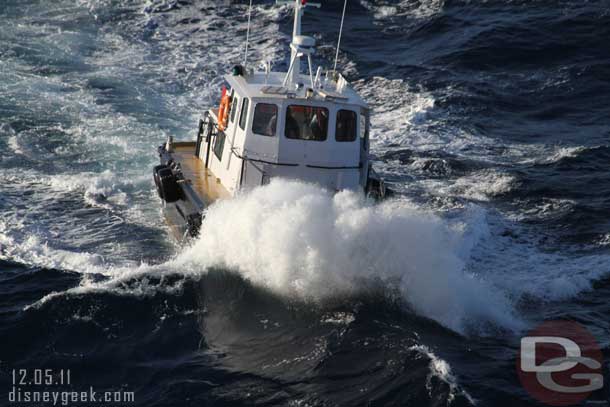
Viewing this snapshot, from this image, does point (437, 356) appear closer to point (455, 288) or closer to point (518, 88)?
point (455, 288)

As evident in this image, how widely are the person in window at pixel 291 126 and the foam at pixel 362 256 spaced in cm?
159

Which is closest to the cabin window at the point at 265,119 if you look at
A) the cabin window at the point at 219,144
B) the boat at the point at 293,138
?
the boat at the point at 293,138

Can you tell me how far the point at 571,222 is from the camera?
1684 cm

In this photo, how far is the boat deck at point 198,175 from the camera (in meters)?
15.8

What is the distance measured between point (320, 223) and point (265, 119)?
262cm

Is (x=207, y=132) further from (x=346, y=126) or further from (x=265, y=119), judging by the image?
(x=346, y=126)

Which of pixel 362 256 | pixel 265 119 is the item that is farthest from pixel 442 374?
pixel 265 119

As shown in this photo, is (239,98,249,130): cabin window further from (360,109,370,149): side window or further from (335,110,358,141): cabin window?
(360,109,370,149): side window

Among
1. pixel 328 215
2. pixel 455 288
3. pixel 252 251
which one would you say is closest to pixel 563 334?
pixel 455 288

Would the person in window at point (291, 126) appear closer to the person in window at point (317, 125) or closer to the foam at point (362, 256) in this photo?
the person in window at point (317, 125)

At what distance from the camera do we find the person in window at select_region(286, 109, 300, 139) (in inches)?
582

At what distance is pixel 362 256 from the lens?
42.4 feet

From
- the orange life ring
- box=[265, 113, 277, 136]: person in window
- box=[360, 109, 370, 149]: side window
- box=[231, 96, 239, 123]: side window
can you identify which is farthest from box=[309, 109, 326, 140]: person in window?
the orange life ring

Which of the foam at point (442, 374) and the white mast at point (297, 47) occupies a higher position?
the white mast at point (297, 47)
